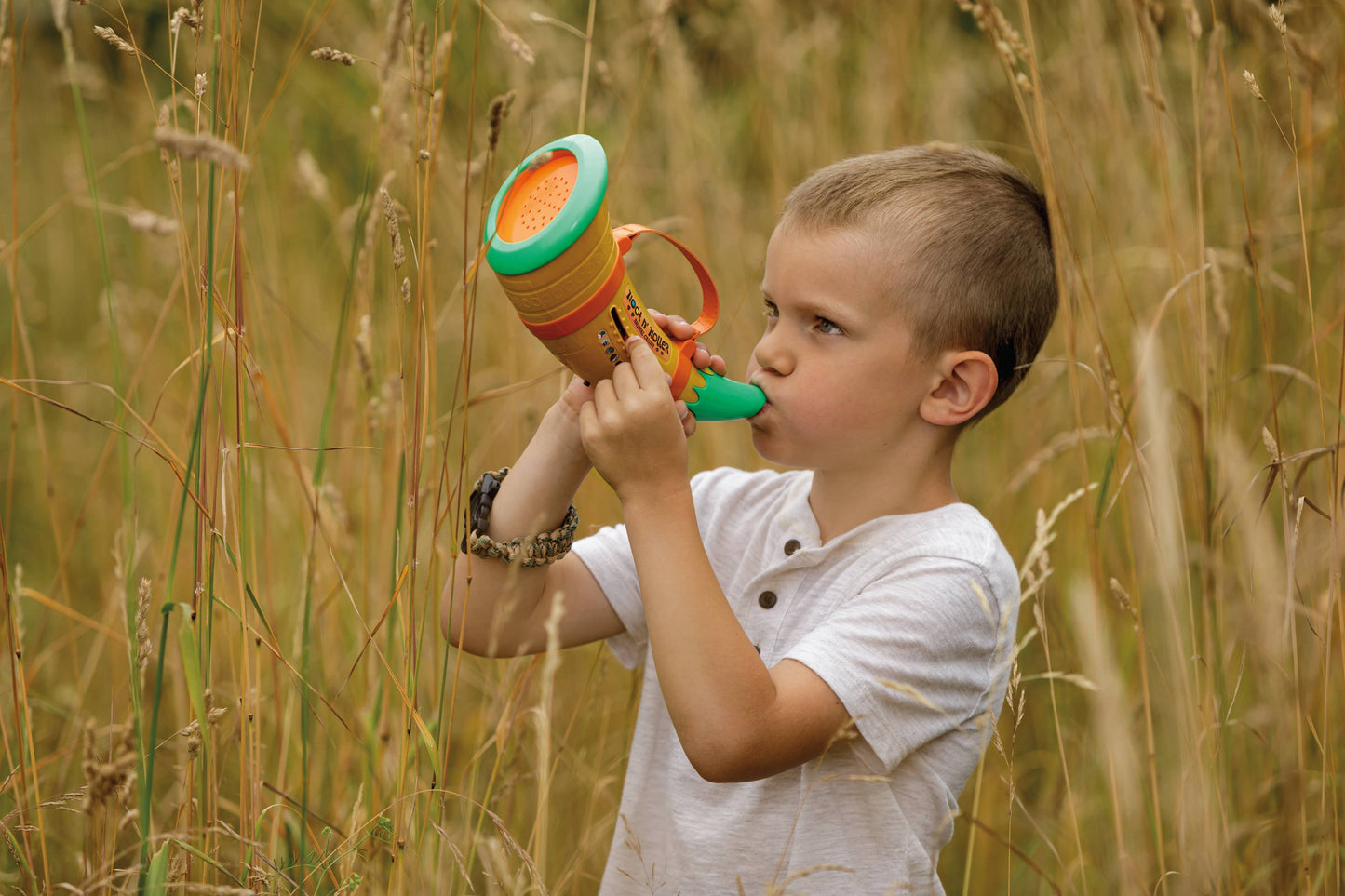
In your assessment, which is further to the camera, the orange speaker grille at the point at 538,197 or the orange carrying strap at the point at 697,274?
the orange carrying strap at the point at 697,274

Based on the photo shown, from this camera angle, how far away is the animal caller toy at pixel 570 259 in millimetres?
941

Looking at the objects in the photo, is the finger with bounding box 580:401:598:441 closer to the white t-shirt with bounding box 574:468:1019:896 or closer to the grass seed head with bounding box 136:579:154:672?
the white t-shirt with bounding box 574:468:1019:896

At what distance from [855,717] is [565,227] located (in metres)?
0.51

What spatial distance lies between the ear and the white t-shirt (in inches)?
4.0

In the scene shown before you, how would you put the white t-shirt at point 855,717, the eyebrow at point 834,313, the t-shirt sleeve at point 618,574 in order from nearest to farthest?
the white t-shirt at point 855,717
the eyebrow at point 834,313
the t-shirt sleeve at point 618,574

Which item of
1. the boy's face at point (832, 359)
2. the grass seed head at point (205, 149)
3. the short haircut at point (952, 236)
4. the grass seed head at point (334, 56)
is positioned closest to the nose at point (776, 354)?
the boy's face at point (832, 359)

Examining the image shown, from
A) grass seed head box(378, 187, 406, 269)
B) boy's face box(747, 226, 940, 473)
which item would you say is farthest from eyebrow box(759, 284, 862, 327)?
grass seed head box(378, 187, 406, 269)

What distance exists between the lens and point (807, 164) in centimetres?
220

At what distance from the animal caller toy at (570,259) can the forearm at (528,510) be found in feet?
0.47

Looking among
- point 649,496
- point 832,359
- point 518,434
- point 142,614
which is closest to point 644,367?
point 649,496

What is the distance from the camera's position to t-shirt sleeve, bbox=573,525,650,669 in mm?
1341

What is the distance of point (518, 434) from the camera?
1.97 meters

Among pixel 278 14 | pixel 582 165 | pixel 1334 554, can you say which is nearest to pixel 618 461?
pixel 582 165

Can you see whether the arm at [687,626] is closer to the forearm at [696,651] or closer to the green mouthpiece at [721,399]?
the forearm at [696,651]
